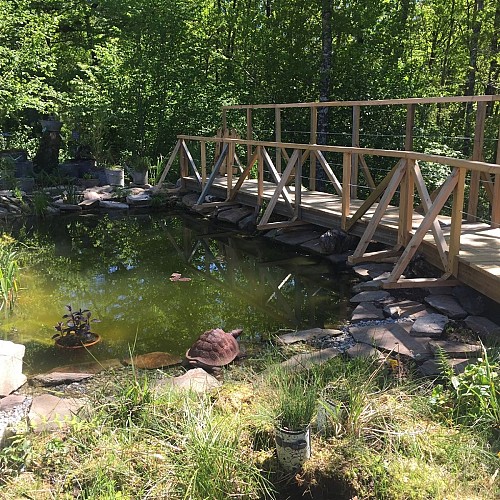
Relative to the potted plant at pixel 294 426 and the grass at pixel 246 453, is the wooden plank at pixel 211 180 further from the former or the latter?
the potted plant at pixel 294 426

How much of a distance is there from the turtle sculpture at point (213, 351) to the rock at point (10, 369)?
49.3 inches

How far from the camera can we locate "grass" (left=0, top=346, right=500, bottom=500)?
255 cm

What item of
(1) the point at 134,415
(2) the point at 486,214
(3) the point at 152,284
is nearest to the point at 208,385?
(1) the point at 134,415

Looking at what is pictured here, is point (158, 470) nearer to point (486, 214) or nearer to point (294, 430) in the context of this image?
point (294, 430)

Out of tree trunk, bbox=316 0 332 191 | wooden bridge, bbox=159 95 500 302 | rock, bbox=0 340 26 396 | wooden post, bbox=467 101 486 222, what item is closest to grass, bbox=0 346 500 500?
rock, bbox=0 340 26 396

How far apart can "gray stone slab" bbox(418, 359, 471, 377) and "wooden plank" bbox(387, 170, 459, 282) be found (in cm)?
147

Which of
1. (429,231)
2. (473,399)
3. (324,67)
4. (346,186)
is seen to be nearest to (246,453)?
(473,399)

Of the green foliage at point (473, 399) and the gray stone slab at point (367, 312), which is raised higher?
Answer: the green foliage at point (473, 399)

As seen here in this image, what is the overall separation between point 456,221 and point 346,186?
76.6 inches

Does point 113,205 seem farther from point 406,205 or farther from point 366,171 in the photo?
point 406,205

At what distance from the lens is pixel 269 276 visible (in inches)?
270

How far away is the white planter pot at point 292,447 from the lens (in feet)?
8.87

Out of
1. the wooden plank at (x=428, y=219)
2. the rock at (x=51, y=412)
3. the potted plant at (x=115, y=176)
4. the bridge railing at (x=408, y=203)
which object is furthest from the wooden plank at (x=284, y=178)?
the potted plant at (x=115, y=176)

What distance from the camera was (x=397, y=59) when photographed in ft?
40.0
